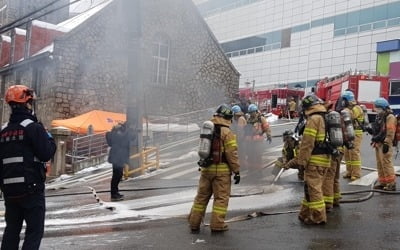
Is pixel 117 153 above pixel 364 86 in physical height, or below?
below

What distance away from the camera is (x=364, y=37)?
110 ft

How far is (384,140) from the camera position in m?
7.88

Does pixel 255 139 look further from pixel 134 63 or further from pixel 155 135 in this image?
pixel 155 135

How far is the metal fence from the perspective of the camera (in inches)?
616

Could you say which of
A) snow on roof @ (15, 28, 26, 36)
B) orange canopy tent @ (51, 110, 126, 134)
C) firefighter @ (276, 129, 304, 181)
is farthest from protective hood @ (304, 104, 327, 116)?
snow on roof @ (15, 28, 26, 36)

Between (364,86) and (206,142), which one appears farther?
(364,86)

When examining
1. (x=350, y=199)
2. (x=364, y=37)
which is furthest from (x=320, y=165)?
(x=364, y=37)

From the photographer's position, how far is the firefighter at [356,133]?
27.9 feet

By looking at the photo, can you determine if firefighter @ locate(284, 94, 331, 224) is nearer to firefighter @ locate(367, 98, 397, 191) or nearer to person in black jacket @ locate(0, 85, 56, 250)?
firefighter @ locate(367, 98, 397, 191)

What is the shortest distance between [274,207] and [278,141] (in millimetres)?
8401

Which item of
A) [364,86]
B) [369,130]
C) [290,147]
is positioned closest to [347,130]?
[369,130]

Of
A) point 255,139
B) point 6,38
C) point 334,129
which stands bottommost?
point 255,139

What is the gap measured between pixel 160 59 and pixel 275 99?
7885 mm

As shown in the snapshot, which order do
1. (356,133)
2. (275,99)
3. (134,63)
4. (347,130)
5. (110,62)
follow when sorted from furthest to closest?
(275,99), (110,62), (134,63), (356,133), (347,130)
